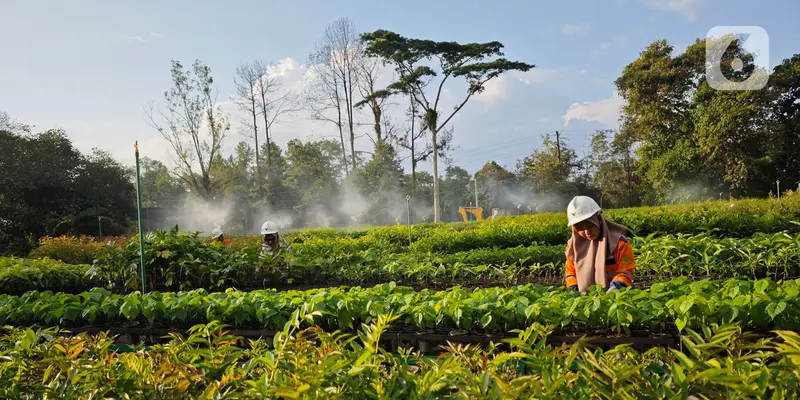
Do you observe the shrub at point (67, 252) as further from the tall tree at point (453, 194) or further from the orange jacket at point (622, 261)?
the tall tree at point (453, 194)

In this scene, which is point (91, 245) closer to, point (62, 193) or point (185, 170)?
point (62, 193)

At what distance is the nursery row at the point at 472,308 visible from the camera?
7.70ft

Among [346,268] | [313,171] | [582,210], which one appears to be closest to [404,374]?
[582,210]

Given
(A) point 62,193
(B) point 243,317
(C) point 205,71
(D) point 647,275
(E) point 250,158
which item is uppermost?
(C) point 205,71

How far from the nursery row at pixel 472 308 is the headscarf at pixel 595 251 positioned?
1.59 feet

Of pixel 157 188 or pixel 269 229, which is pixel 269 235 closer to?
pixel 269 229

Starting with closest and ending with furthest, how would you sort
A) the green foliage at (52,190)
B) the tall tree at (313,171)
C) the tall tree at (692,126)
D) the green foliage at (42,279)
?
the green foliage at (42,279) → the green foliage at (52,190) → the tall tree at (692,126) → the tall tree at (313,171)

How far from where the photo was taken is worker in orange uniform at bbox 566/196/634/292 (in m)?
3.27

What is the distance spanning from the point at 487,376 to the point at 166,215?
28.2m

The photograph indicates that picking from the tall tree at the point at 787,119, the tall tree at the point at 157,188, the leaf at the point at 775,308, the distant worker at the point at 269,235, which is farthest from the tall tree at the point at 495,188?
the leaf at the point at 775,308

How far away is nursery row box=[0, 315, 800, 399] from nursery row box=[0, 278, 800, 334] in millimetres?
717

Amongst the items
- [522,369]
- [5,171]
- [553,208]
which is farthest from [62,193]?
[553,208]

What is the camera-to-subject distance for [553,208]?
94.0 feet

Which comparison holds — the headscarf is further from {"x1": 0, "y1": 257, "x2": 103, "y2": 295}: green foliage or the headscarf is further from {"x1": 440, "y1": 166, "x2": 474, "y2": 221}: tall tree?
{"x1": 440, "y1": 166, "x2": 474, "y2": 221}: tall tree
